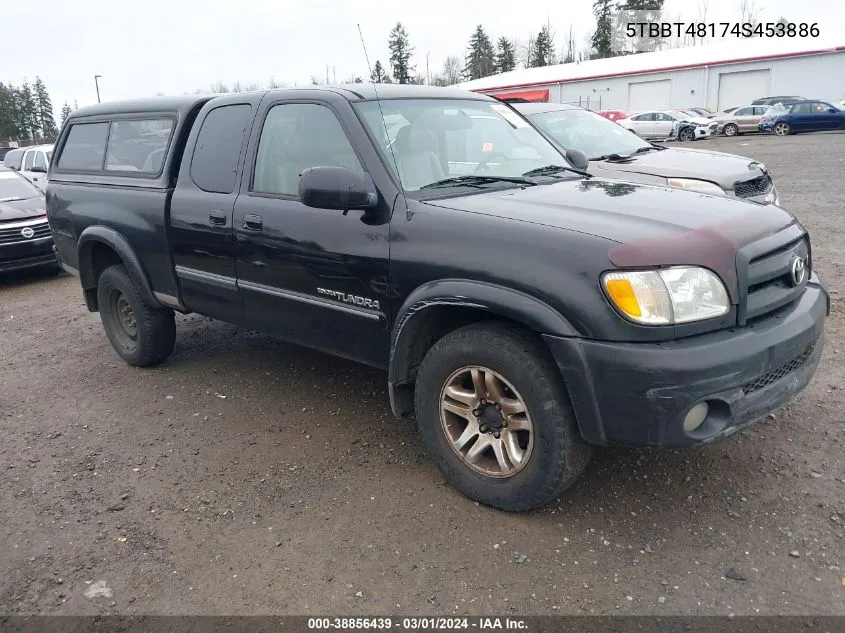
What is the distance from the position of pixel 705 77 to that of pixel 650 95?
12.5 ft

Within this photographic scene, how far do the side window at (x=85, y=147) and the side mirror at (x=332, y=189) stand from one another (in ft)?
9.36

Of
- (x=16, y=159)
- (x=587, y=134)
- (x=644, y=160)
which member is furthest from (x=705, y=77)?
(x=644, y=160)

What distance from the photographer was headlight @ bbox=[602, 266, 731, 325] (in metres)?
2.62

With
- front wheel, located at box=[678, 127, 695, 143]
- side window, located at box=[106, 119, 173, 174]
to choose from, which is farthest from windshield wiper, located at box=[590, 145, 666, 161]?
front wheel, located at box=[678, 127, 695, 143]

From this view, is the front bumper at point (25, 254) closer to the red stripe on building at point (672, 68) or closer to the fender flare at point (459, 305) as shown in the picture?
the fender flare at point (459, 305)

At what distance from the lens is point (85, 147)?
5.45 meters

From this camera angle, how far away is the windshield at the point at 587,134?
7.62 metres

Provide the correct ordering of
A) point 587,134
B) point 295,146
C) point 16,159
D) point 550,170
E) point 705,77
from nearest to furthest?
point 295,146, point 550,170, point 587,134, point 16,159, point 705,77

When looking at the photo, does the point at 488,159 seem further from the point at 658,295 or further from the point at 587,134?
the point at 587,134

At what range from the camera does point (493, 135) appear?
4.14m

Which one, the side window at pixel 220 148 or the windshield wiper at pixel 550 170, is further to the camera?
the side window at pixel 220 148

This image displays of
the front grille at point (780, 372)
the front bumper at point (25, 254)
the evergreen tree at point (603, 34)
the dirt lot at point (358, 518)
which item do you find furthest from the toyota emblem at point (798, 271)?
the evergreen tree at point (603, 34)

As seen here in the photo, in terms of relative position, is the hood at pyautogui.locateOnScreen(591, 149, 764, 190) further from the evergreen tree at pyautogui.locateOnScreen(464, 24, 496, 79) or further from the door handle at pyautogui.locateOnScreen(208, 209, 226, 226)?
the evergreen tree at pyautogui.locateOnScreen(464, 24, 496, 79)

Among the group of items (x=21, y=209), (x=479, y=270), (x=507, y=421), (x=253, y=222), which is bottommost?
(x=507, y=421)
